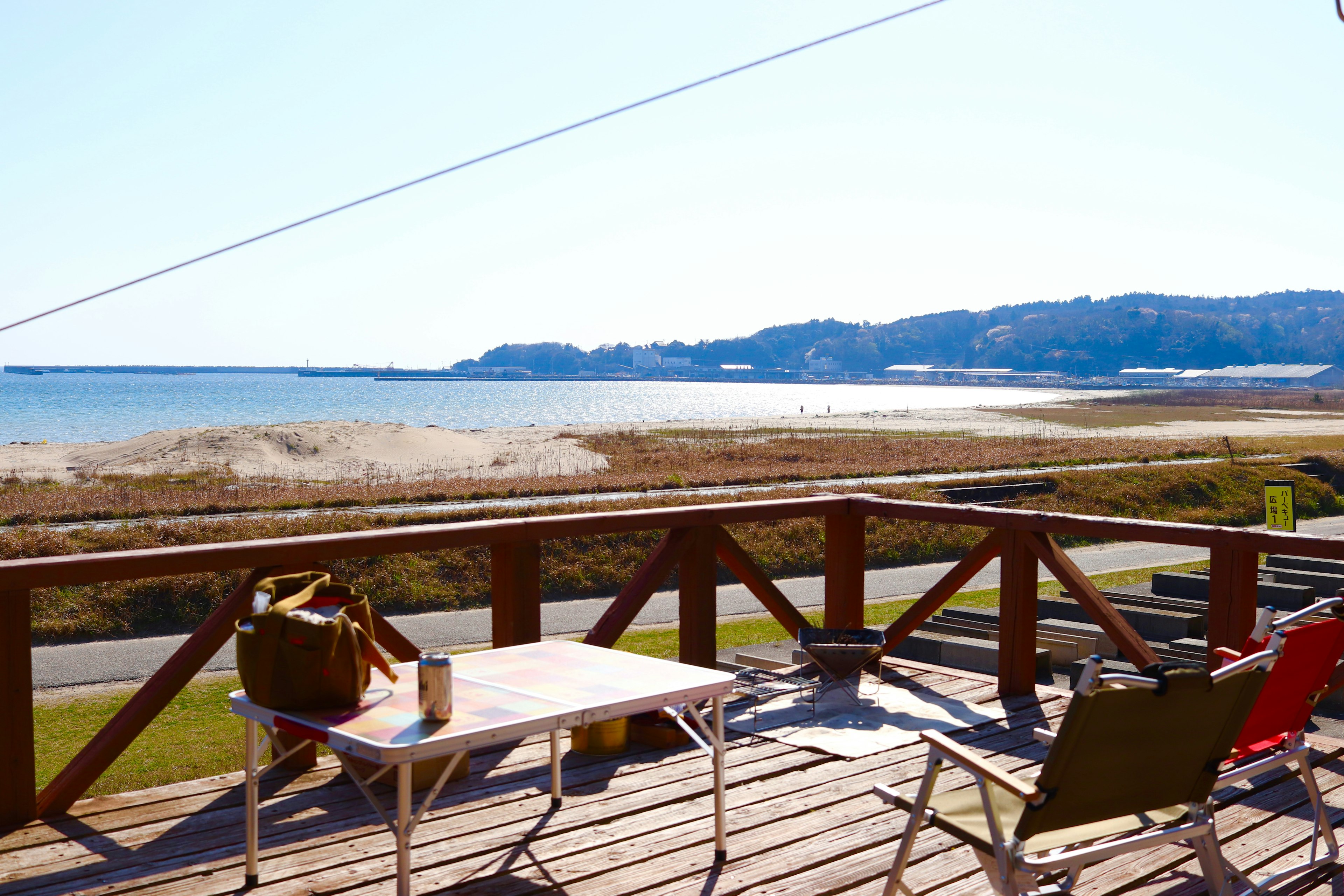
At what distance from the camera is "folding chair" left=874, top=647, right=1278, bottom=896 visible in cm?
243

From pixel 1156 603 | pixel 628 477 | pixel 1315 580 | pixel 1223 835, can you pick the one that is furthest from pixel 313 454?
pixel 1223 835

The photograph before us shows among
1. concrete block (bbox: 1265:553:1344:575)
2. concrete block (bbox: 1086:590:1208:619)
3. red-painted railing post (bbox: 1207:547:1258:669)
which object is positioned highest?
red-painted railing post (bbox: 1207:547:1258:669)

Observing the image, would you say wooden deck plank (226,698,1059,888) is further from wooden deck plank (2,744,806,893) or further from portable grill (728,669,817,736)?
portable grill (728,669,817,736)

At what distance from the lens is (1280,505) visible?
28.6 ft

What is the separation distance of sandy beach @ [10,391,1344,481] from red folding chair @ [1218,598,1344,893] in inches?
1044

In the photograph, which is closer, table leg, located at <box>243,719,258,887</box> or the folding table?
the folding table

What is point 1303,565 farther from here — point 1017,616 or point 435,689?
point 435,689

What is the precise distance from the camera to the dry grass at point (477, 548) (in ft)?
40.4

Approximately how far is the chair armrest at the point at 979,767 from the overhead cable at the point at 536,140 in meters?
4.73

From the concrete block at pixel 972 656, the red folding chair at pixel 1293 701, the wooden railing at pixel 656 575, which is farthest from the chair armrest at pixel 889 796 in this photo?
the concrete block at pixel 972 656

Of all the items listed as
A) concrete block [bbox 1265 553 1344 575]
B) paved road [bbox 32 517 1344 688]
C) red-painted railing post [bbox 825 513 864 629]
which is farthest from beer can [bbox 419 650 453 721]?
concrete block [bbox 1265 553 1344 575]

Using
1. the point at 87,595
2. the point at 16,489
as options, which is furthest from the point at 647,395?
the point at 87,595

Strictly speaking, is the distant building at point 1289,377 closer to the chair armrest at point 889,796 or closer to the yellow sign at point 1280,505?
the yellow sign at point 1280,505

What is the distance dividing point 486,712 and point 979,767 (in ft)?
4.18
